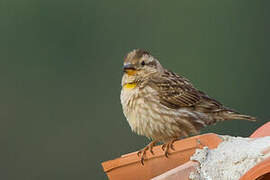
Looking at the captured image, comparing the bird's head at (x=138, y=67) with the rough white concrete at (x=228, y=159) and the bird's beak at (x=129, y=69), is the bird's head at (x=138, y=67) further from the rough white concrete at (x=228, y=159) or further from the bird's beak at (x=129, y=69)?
the rough white concrete at (x=228, y=159)

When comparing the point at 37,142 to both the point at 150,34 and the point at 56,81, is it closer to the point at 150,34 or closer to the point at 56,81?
the point at 56,81

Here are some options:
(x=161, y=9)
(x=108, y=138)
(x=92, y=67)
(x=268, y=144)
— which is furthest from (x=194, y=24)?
(x=268, y=144)

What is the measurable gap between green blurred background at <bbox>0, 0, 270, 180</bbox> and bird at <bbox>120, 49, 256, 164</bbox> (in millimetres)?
9703

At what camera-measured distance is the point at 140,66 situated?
8.41 m

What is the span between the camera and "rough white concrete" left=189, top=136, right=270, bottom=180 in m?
5.56

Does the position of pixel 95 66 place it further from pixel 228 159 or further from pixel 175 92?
pixel 228 159

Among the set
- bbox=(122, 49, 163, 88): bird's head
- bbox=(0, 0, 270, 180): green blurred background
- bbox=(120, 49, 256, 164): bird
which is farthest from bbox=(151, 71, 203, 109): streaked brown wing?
bbox=(0, 0, 270, 180): green blurred background

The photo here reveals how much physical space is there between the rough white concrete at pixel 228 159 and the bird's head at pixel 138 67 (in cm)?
251

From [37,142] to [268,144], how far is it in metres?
16.2

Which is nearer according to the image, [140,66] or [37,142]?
[140,66]

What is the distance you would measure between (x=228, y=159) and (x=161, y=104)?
239 centimetres

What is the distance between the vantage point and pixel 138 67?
27.5ft

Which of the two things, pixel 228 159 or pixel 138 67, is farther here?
pixel 138 67

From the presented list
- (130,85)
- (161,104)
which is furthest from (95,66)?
(161,104)
